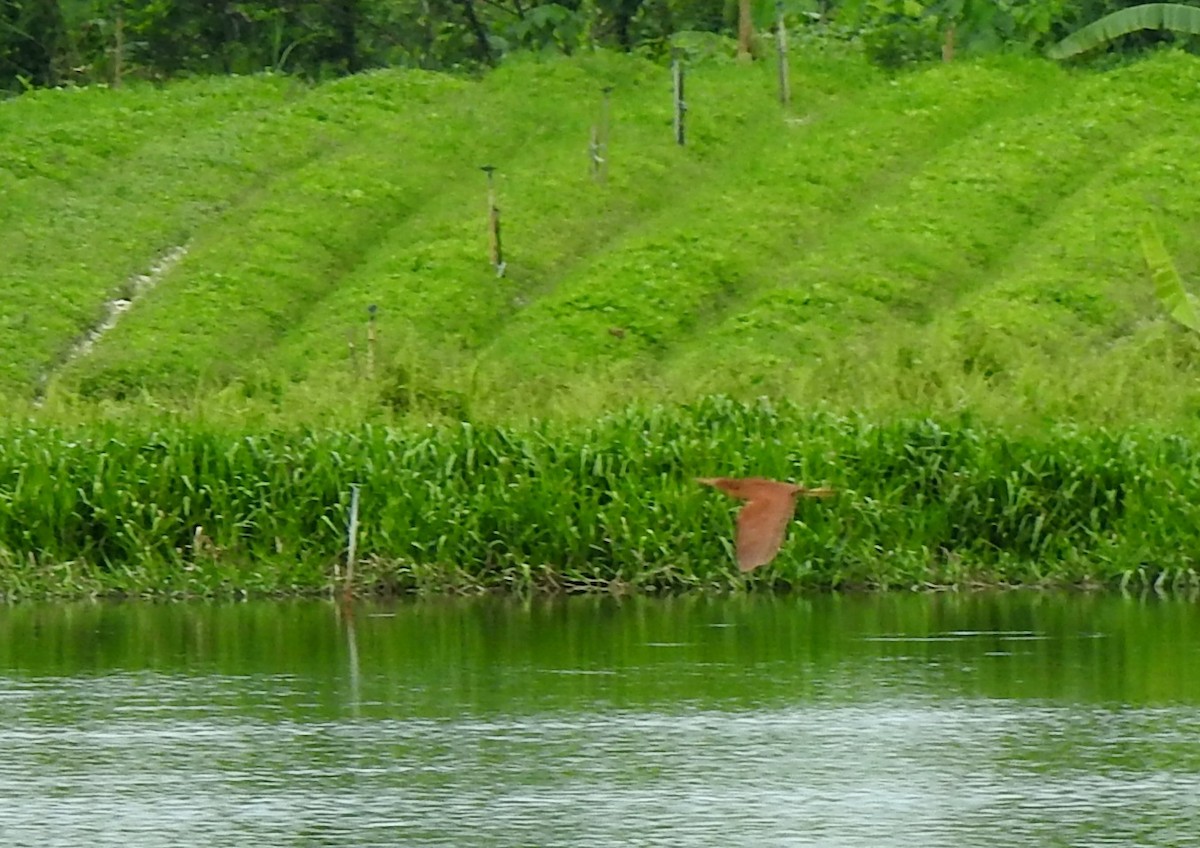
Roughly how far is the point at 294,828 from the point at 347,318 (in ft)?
61.0

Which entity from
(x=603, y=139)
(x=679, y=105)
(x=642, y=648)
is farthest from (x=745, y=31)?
(x=642, y=648)

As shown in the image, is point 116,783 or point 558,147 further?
point 558,147

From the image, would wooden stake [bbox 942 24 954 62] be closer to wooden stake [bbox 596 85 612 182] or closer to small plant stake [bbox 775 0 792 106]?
small plant stake [bbox 775 0 792 106]

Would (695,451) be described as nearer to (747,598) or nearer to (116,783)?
(747,598)

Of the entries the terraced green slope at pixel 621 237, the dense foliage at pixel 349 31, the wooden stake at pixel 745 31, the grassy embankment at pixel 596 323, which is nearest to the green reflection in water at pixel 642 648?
the grassy embankment at pixel 596 323

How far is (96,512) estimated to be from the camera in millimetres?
17938

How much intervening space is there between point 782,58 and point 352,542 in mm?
19878

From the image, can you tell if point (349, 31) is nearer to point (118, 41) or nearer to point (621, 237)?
point (118, 41)

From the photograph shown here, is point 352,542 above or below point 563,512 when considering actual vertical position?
below

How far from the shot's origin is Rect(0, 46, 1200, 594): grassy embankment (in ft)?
58.7

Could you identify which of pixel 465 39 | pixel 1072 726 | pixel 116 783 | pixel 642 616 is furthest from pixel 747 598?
pixel 465 39

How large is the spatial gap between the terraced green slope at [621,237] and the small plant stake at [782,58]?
1.14 feet

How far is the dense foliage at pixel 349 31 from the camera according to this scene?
38.9 m

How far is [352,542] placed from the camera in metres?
17.4
